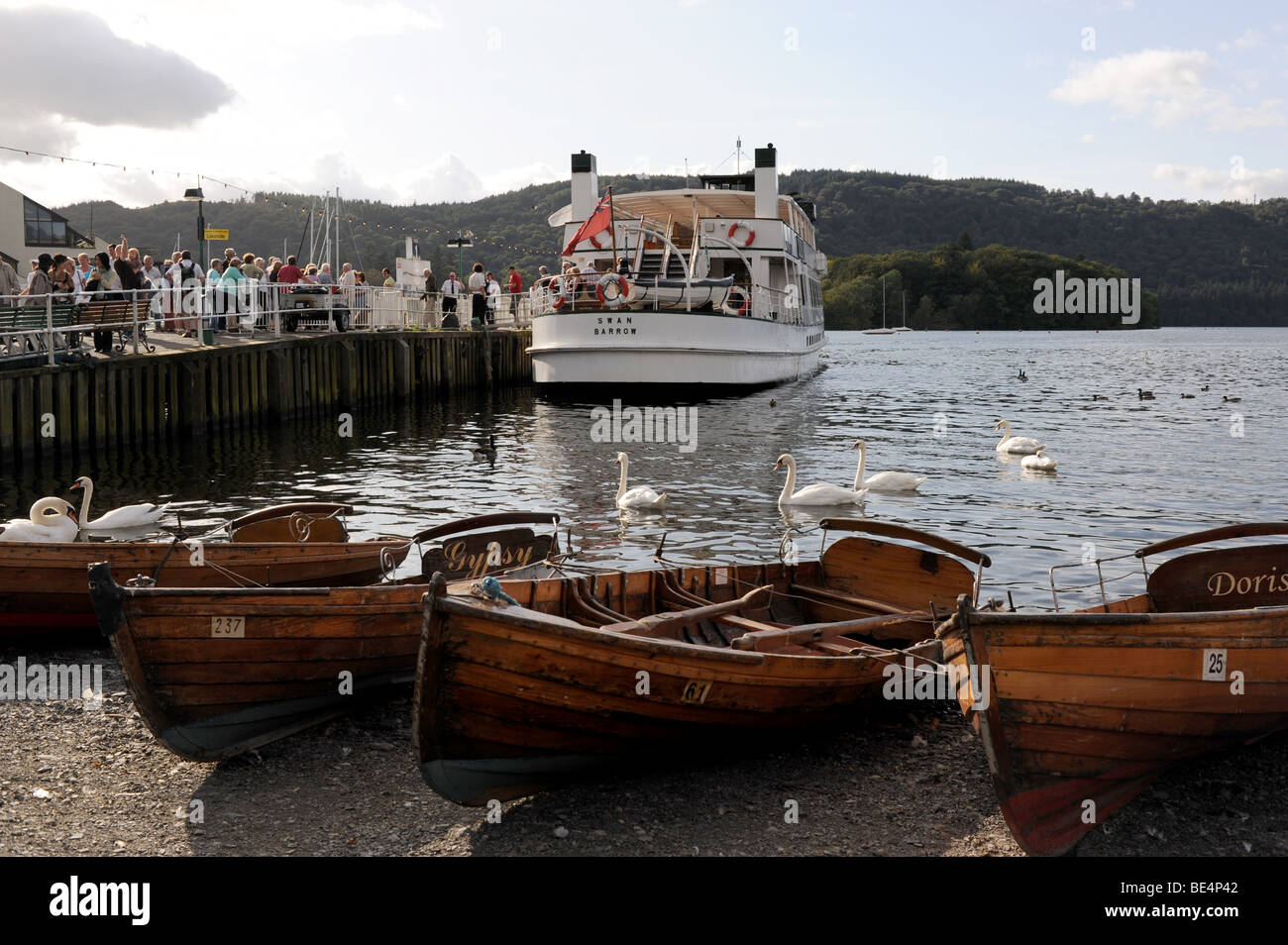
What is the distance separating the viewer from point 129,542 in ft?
29.5

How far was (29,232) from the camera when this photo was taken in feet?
147

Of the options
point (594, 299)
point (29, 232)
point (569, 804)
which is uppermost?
point (29, 232)

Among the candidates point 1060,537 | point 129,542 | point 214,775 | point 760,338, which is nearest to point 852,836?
point 214,775

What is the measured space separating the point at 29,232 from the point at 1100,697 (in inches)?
1876

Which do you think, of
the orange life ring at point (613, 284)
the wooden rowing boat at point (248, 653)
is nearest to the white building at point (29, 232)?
the orange life ring at point (613, 284)

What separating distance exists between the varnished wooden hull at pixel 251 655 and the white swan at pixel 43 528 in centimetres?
355

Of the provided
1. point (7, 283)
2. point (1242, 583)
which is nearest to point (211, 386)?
point (7, 283)

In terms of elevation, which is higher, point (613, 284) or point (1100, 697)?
point (613, 284)

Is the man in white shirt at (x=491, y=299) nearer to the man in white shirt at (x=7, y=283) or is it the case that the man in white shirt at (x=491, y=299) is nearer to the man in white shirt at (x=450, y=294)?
the man in white shirt at (x=450, y=294)

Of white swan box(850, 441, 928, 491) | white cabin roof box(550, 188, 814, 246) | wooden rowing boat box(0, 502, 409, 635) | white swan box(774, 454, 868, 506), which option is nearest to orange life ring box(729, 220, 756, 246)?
white cabin roof box(550, 188, 814, 246)

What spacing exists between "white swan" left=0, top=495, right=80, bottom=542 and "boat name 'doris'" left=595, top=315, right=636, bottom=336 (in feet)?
68.7

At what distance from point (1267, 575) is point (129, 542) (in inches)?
337

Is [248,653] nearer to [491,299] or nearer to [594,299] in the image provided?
[594,299]

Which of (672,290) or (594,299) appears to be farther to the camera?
(672,290)
